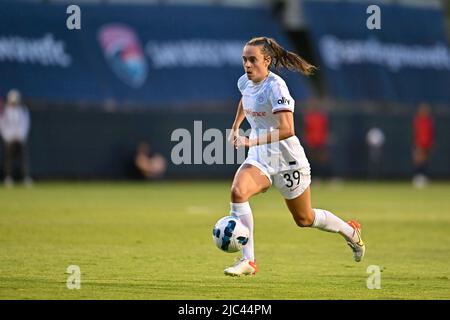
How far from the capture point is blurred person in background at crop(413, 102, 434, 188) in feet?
108

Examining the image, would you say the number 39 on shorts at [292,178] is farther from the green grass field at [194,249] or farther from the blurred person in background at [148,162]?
the blurred person in background at [148,162]

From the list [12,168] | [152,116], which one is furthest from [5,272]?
[152,116]

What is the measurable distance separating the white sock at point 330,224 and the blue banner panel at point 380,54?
24.0 meters

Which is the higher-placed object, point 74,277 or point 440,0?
point 440,0

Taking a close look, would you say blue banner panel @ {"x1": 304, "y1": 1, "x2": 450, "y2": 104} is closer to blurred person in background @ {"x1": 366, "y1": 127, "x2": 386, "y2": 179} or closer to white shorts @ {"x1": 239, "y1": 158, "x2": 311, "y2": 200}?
blurred person in background @ {"x1": 366, "y1": 127, "x2": 386, "y2": 179}

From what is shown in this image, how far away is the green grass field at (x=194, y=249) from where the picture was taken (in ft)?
35.2

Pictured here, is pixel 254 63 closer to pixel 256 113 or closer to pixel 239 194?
pixel 256 113

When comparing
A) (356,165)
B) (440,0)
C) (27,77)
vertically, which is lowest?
(356,165)

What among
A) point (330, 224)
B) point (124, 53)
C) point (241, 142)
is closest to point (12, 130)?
point (124, 53)

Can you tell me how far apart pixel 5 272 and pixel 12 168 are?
18599 mm

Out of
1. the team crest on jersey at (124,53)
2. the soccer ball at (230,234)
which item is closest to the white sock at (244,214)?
the soccer ball at (230,234)

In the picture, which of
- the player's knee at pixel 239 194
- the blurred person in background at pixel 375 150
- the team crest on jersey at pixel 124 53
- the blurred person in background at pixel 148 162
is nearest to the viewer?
the player's knee at pixel 239 194

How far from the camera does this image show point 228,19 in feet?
119
